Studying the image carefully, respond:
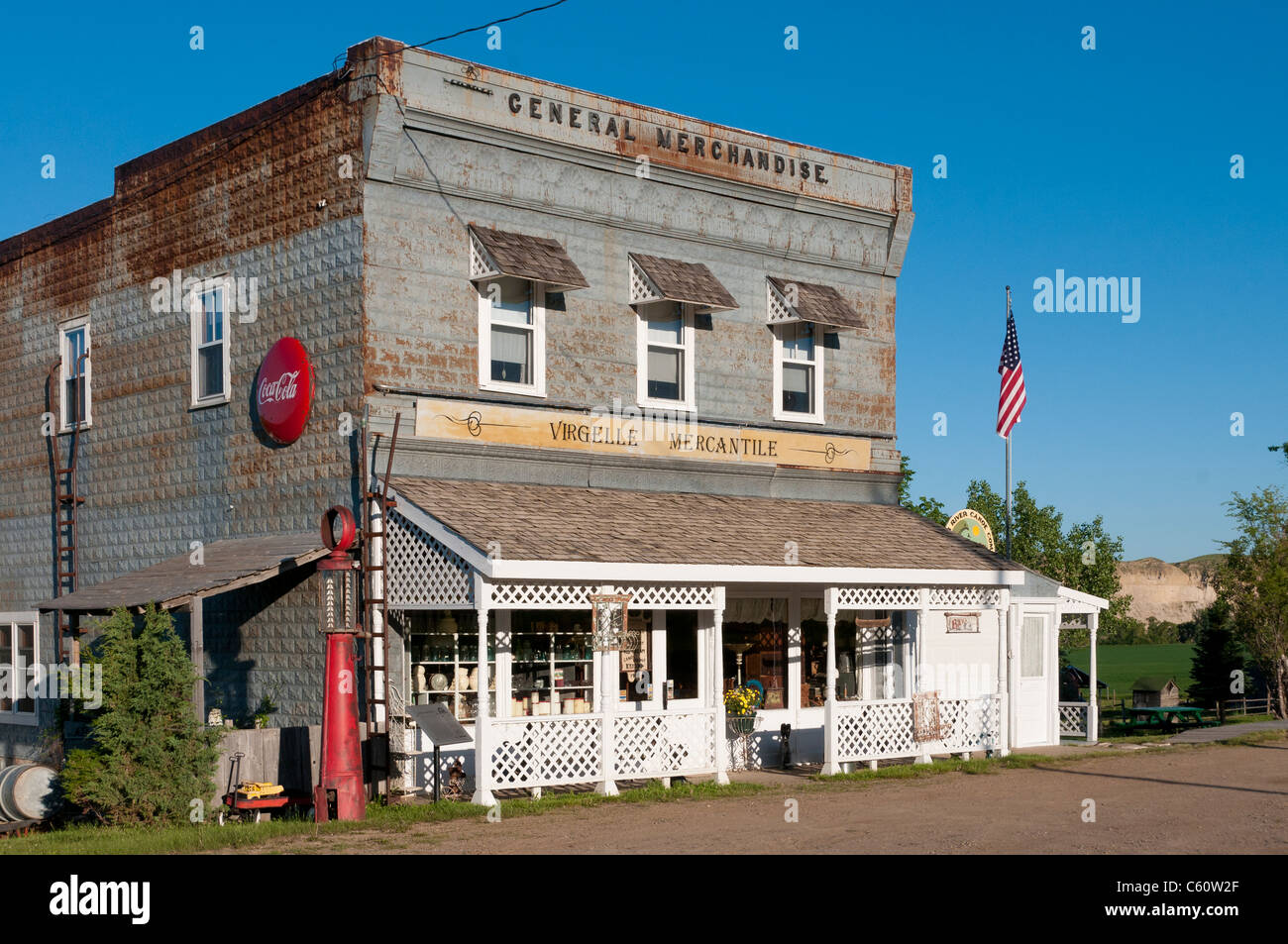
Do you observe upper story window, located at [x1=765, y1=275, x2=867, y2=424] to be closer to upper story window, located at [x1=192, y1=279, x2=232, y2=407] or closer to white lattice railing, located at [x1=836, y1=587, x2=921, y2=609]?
white lattice railing, located at [x1=836, y1=587, x2=921, y2=609]

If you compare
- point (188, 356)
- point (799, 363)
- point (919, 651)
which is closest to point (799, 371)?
point (799, 363)

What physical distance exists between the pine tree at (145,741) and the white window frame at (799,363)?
9912 mm

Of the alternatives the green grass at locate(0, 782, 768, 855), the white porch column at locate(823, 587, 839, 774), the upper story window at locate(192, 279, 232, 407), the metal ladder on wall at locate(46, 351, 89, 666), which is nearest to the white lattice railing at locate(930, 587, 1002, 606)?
the white porch column at locate(823, 587, 839, 774)

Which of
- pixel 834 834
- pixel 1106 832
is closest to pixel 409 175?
pixel 834 834

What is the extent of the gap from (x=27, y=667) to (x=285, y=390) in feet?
27.6

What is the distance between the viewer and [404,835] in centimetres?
1461

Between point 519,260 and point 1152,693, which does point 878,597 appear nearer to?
point 519,260

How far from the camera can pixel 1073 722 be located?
87.4ft

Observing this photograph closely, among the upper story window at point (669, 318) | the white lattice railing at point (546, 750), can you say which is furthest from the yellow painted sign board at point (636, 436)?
the white lattice railing at point (546, 750)

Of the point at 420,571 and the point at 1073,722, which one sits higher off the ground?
the point at 420,571
